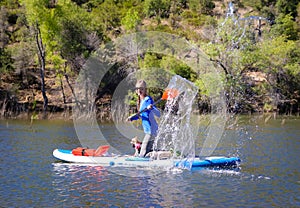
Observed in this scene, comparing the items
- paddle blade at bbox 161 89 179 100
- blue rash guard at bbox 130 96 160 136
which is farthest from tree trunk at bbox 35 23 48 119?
blue rash guard at bbox 130 96 160 136

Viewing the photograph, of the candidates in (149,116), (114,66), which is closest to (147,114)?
(149,116)

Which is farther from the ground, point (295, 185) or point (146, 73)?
point (146, 73)

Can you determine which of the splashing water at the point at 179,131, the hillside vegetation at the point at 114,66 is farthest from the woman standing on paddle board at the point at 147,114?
the hillside vegetation at the point at 114,66

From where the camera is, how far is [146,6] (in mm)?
65438

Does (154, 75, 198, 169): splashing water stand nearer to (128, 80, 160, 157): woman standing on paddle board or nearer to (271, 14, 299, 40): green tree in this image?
(128, 80, 160, 157): woman standing on paddle board

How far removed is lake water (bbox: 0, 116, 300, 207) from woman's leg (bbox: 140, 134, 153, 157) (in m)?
0.80

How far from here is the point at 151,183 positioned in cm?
1205

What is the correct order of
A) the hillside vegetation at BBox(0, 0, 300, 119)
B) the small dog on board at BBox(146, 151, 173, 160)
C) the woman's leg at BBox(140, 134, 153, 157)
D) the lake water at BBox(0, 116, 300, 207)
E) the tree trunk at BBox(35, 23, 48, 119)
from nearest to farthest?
the lake water at BBox(0, 116, 300, 207) → the woman's leg at BBox(140, 134, 153, 157) → the small dog on board at BBox(146, 151, 173, 160) → the hillside vegetation at BBox(0, 0, 300, 119) → the tree trunk at BBox(35, 23, 48, 119)

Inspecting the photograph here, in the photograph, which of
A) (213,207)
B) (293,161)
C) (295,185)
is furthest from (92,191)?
(293,161)

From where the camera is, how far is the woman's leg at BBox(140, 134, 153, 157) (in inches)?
551

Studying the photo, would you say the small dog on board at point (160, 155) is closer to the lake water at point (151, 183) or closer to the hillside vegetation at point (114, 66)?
the lake water at point (151, 183)

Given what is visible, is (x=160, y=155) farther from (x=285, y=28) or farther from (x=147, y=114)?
(x=285, y=28)

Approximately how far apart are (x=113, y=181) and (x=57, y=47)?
3034 cm

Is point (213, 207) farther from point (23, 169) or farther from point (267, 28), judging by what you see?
point (267, 28)
